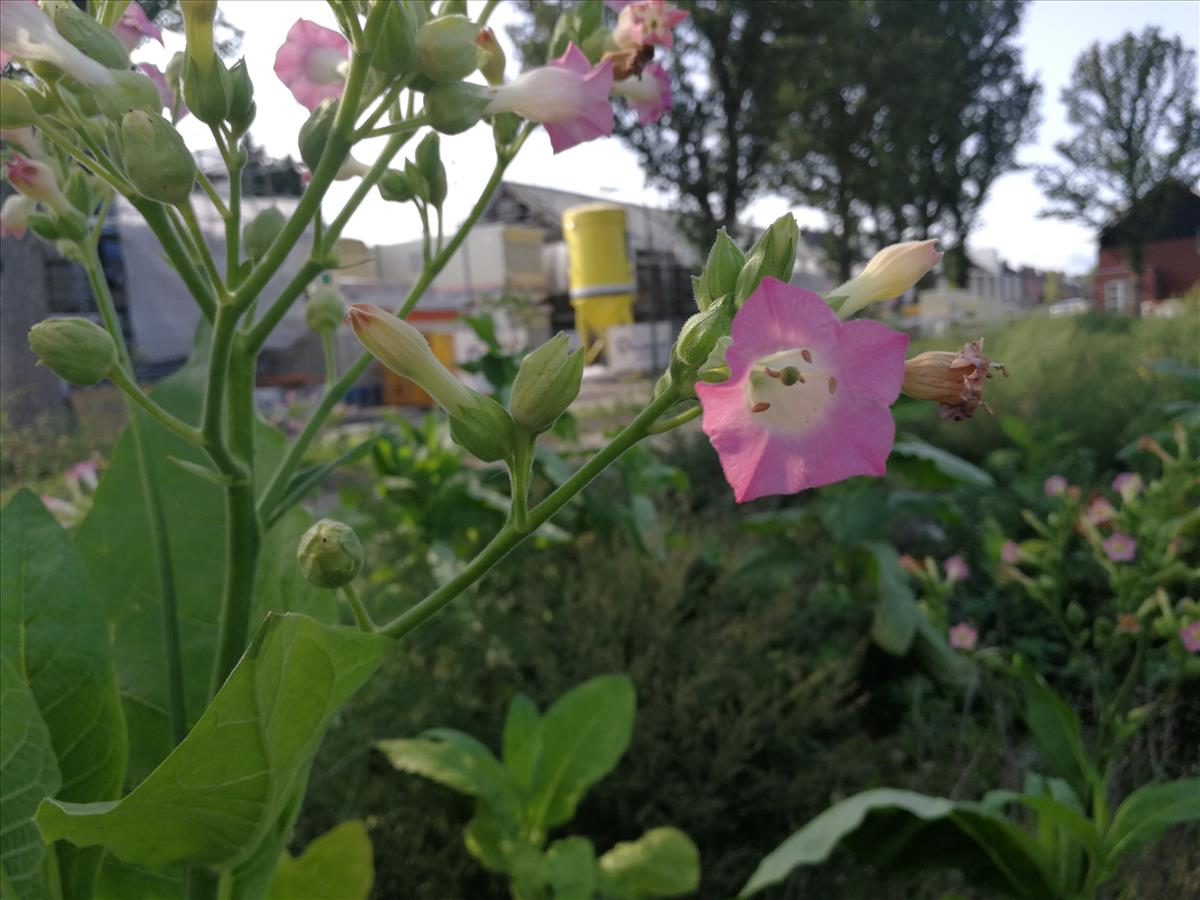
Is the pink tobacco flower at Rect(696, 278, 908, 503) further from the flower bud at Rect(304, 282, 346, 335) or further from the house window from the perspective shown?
the house window

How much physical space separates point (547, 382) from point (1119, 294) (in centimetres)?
995

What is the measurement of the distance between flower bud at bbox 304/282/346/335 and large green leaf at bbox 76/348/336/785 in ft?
0.31

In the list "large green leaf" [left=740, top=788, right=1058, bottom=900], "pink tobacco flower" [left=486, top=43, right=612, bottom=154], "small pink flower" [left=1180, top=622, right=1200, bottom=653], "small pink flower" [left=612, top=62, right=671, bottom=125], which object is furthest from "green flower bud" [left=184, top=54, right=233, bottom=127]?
"small pink flower" [left=1180, top=622, right=1200, bottom=653]

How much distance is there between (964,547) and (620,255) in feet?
17.6

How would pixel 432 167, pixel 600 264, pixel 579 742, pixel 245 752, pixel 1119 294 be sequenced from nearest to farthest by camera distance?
pixel 245 752 → pixel 432 167 → pixel 579 742 → pixel 600 264 → pixel 1119 294

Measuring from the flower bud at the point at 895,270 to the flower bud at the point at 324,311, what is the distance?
292 millimetres

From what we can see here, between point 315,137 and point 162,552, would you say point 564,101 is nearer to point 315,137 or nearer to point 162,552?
point 315,137

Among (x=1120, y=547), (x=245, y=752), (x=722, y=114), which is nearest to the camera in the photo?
(x=245, y=752)

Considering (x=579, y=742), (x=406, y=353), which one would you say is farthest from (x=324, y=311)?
(x=579, y=742)

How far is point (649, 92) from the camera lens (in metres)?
0.53

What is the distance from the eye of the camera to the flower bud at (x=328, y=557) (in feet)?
1.17

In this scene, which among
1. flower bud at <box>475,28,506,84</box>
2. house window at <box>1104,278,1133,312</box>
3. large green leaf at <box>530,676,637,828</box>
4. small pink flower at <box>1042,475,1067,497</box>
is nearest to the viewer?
flower bud at <box>475,28,506,84</box>

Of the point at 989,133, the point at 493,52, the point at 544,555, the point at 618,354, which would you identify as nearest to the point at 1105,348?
the point at 989,133

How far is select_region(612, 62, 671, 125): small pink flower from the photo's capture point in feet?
1.73
